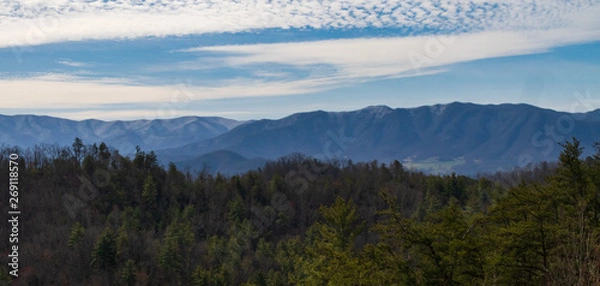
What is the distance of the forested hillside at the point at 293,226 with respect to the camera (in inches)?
606

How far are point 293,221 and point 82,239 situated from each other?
52420mm

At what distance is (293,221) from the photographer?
12475cm

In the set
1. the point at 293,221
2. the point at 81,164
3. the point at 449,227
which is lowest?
the point at 293,221

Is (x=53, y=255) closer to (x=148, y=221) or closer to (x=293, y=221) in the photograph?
(x=148, y=221)

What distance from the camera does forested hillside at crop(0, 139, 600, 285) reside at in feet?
50.5

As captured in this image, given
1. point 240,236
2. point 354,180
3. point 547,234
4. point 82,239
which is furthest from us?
point 354,180

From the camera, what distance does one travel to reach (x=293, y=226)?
12325cm

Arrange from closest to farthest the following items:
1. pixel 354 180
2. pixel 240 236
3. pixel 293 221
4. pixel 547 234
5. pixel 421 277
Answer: pixel 421 277, pixel 547 234, pixel 240 236, pixel 293 221, pixel 354 180

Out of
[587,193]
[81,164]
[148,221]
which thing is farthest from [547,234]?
[81,164]

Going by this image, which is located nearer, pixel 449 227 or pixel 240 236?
pixel 449 227

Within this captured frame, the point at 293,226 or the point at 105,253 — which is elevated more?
the point at 105,253

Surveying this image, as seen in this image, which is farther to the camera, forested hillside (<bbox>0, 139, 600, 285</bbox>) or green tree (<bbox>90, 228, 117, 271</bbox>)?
green tree (<bbox>90, 228, 117, 271</bbox>)

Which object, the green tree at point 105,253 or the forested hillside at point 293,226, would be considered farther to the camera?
the green tree at point 105,253

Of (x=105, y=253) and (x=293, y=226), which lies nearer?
(x=105, y=253)
